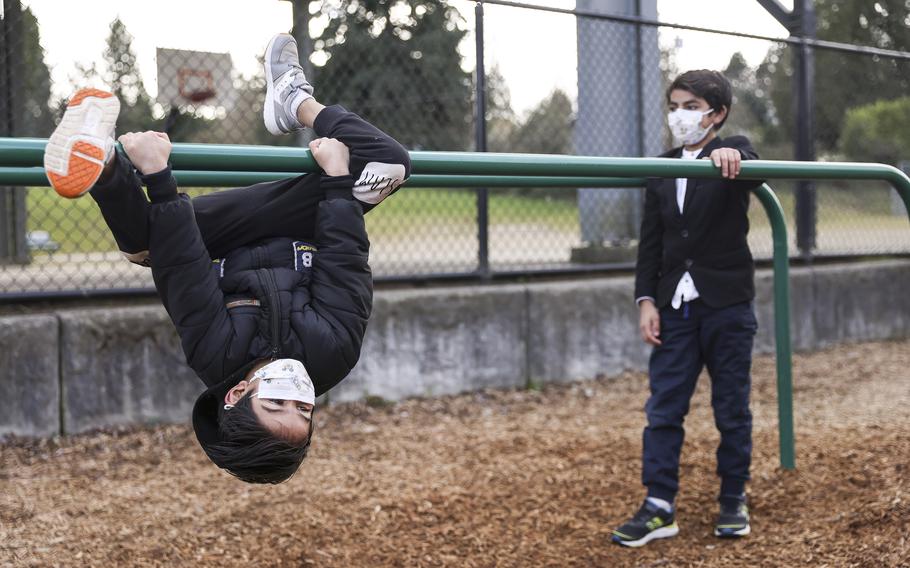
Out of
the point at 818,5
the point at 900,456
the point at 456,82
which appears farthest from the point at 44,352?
the point at 818,5

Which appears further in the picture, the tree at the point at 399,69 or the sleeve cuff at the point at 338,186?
the tree at the point at 399,69

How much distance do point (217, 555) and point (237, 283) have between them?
1220 millimetres

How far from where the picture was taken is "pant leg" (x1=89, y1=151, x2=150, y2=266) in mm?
1793

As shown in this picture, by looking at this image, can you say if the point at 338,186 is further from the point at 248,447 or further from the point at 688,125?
the point at 688,125

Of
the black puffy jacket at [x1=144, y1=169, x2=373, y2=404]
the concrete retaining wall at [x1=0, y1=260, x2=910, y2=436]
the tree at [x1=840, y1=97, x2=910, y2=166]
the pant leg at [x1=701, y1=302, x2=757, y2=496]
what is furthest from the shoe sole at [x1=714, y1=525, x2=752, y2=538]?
the tree at [x1=840, y1=97, x2=910, y2=166]

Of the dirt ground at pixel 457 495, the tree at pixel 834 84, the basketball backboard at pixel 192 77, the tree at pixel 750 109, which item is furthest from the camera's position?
the tree at pixel 750 109

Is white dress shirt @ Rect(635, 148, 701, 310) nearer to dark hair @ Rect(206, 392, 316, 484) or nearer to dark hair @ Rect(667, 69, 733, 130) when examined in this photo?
dark hair @ Rect(667, 69, 733, 130)

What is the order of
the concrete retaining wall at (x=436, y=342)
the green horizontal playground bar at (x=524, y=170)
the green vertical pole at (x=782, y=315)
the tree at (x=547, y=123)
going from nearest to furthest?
the green horizontal playground bar at (x=524, y=170), the green vertical pole at (x=782, y=315), the concrete retaining wall at (x=436, y=342), the tree at (x=547, y=123)

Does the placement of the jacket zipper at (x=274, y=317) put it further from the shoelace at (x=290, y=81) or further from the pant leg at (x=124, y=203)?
the shoelace at (x=290, y=81)

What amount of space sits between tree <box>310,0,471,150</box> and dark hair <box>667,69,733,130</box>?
2792 mm

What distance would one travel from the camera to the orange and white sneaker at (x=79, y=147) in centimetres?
166

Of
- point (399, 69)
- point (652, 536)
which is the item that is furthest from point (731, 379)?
point (399, 69)

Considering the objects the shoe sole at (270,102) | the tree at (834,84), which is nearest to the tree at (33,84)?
the shoe sole at (270,102)

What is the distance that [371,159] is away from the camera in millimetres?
2092
